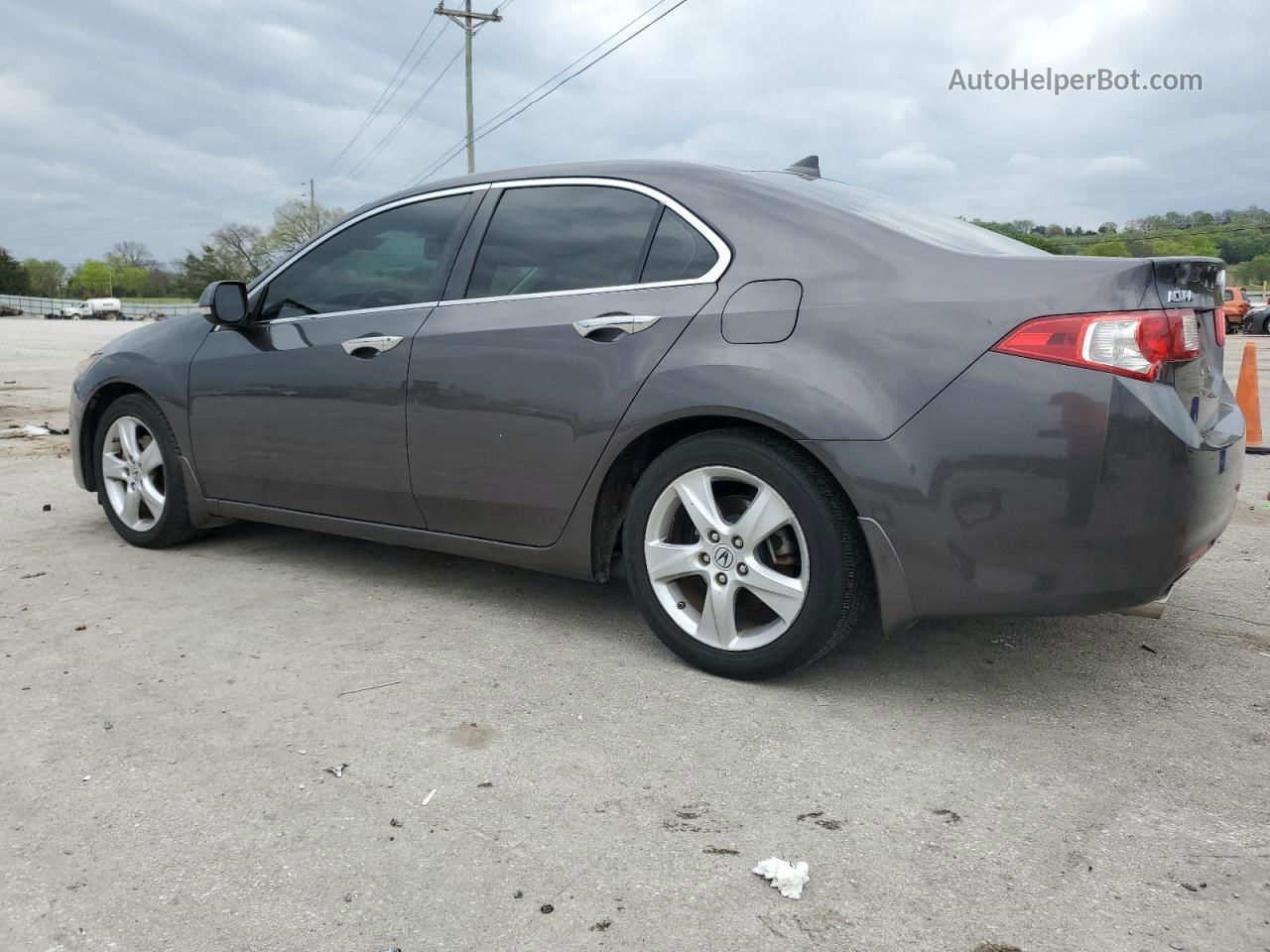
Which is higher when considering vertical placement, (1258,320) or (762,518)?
(1258,320)

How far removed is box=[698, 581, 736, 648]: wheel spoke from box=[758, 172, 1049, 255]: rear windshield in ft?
3.86

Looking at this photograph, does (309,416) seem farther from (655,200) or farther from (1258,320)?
(1258,320)

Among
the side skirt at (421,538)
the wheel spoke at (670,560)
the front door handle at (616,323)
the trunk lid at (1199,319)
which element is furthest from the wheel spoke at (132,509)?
the trunk lid at (1199,319)

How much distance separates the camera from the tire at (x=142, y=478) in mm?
4582

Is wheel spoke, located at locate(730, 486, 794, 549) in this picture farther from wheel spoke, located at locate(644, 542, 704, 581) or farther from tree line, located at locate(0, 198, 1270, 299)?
tree line, located at locate(0, 198, 1270, 299)

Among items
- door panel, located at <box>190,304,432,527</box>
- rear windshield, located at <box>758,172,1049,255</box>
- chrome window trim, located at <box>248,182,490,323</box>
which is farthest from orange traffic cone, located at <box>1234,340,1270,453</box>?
door panel, located at <box>190,304,432,527</box>

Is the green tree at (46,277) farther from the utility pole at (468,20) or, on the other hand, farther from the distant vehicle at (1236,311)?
the distant vehicle at (1236,311)

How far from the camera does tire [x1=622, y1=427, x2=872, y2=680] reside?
286cm

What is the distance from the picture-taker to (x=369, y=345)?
3.80 meters

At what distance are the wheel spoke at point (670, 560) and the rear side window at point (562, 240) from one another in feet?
2.83

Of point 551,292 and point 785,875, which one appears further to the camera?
point 551,292

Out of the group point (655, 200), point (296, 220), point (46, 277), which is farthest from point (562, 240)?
point (46, 277)

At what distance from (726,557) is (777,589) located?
19 centimetres

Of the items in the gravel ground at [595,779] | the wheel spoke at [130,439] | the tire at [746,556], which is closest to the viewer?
the gravel ground at [595,779]
